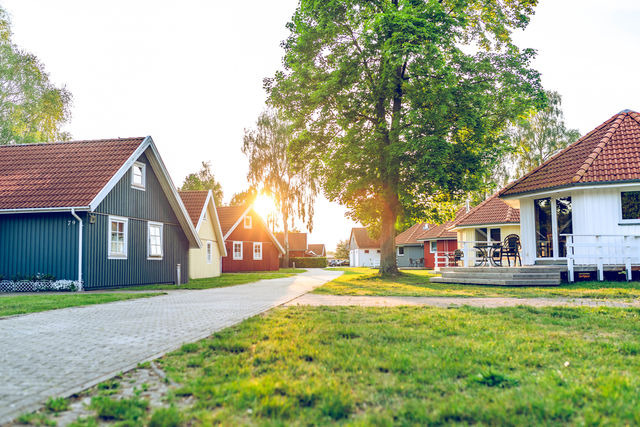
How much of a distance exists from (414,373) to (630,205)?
15.6 m

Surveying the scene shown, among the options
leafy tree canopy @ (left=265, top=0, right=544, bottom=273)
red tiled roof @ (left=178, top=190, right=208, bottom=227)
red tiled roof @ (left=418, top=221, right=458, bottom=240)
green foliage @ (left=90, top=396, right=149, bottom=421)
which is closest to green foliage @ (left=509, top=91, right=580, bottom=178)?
red tiled roof @ (left=418, top=221, right=458, bottom=240)

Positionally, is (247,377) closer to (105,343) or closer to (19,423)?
(19,423)

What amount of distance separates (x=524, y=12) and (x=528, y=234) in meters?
11.0

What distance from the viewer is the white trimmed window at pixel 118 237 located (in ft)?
57.0

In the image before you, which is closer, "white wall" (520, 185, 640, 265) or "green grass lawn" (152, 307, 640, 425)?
"green grass lawn" (152, 307, 640, 425)

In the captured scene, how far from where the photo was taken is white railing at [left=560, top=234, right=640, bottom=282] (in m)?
15.5

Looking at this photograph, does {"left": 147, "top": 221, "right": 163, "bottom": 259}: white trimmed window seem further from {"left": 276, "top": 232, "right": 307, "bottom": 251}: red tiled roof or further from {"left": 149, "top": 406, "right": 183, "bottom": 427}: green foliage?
{"left": 276, "top": 232, "right": 307, "bottom": 251}: red tiled roof

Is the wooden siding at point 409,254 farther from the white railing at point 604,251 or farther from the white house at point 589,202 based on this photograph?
the white railing at point 604,251

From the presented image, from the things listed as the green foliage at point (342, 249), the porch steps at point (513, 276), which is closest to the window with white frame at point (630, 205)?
the porch steps at point (513, 276)

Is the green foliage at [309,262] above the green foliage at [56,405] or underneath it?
underneath

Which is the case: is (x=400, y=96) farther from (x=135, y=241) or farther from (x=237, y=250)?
(x=237, y=250)

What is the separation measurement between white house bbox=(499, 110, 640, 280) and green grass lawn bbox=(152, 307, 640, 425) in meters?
9.93

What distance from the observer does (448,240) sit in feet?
147

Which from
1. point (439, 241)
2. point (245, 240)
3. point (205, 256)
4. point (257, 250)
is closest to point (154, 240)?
point (205, 256)
